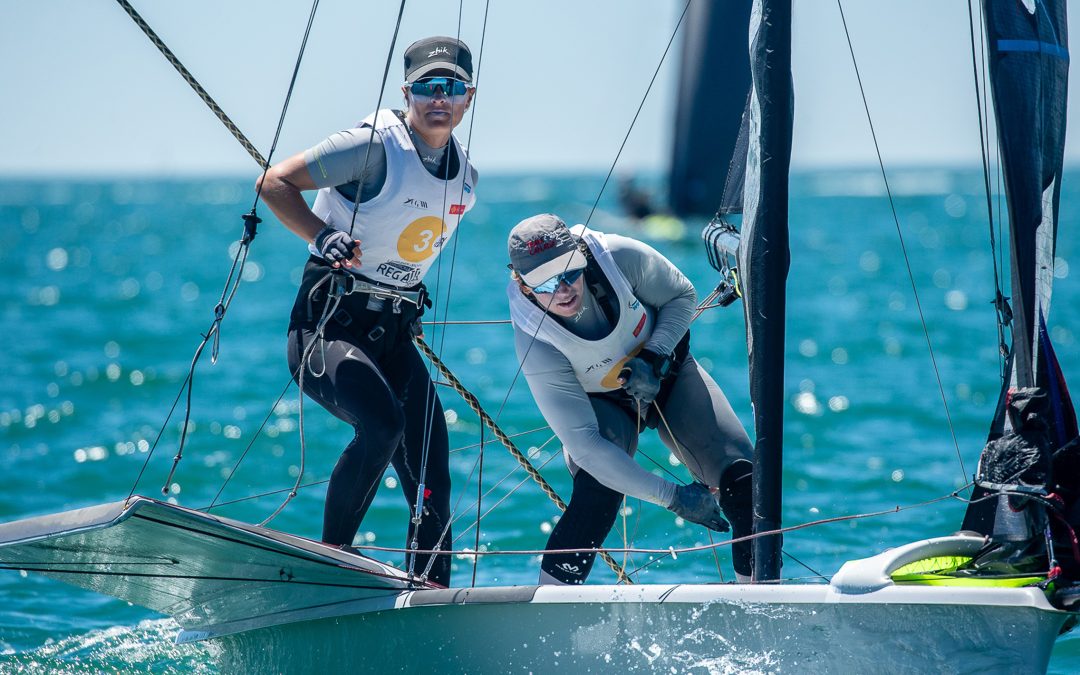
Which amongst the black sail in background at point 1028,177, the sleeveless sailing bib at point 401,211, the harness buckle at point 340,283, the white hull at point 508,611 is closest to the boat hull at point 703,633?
the white hull at point 508,611

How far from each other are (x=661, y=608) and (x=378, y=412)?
3.13 ft

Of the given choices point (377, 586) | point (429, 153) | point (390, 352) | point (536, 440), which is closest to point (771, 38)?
point (429, 153)

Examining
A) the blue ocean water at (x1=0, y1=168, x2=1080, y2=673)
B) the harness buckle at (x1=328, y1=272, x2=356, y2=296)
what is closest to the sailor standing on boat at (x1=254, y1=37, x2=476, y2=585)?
the harness buckle at (x1=328, y1=272, x2=356, y2=296)

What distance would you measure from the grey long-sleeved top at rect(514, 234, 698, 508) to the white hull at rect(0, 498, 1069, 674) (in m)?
0.33

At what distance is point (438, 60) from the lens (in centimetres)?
343

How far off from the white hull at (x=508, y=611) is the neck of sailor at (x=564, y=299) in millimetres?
727

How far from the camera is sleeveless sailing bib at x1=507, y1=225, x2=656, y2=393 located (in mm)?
3295

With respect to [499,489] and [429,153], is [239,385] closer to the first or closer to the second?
[499,489]

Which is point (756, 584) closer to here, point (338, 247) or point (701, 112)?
point (338, 247)

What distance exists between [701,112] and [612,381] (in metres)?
25.8

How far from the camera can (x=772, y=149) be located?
304 centimetres

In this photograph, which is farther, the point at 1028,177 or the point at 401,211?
the point at 401,211

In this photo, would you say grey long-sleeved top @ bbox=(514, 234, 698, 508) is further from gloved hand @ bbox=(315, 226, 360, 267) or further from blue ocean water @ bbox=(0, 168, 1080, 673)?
gloved hand @ bbox=(315, 226, 360, 267)

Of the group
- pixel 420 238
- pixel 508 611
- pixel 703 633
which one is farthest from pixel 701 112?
pixel 703 633
